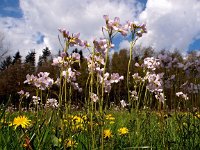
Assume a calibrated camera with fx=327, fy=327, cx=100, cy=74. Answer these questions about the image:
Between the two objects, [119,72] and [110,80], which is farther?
[119,72]

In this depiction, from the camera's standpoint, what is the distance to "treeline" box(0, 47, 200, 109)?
2562 millimetres

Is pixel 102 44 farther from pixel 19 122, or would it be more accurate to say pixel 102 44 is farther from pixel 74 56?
pixel 19 122

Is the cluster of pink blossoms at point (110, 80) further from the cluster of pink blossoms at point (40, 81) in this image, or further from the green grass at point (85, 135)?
the cluster of pink blossoms at point (40, 81)

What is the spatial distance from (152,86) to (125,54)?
3917cm

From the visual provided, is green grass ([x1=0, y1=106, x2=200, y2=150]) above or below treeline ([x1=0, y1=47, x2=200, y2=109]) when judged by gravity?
below

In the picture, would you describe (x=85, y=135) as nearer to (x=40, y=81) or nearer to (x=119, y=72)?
(x=40, y=81)

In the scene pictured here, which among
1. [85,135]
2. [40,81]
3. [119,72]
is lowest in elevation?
[85,135]

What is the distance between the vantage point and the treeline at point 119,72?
2562mm

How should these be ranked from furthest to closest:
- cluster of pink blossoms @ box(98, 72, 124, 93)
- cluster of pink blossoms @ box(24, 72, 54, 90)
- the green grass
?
1. cluster of pink blossoms @ box(98, 72, 124, 93)
2. cluster of pink blossoms @ box(24, 72, 54, 90)
3. the green grass

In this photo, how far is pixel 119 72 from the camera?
3622cm

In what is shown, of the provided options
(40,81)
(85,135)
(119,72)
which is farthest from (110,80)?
(119,72)

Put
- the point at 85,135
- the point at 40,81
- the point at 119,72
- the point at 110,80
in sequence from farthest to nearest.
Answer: the point at 119,72, the point at 85,135, the point at 110,80, the point at 40,81

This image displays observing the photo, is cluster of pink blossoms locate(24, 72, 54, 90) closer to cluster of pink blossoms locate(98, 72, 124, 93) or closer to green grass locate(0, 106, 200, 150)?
green grass locate(0, 106, 200, 150)

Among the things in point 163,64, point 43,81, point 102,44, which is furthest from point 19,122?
point 163,64
